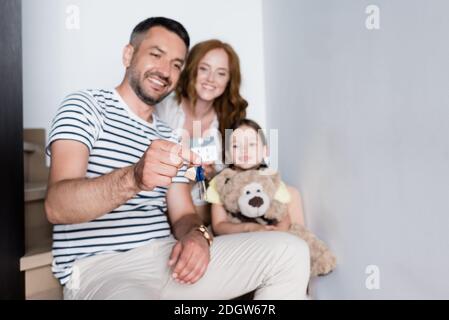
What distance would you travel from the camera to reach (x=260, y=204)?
3.79 feet

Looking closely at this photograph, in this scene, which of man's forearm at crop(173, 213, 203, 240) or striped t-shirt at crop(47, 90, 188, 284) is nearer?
striped t-shirt at crop(47, 90, 188, 284)

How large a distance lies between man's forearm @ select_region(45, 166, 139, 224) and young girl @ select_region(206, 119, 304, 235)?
0.55m

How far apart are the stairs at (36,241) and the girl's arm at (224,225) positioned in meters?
0.49

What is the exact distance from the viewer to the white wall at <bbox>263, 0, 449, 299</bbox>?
726 mm

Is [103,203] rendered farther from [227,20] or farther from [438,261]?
[227,20]

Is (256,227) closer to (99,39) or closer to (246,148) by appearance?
(246,148)

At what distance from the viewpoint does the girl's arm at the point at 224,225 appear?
1.18 meters

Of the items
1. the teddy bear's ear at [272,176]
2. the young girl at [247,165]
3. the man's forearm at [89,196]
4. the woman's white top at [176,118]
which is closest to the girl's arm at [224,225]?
the young girl at [247,165]

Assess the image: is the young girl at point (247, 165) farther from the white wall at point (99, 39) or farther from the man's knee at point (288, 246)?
the white wall at point (99, 39)

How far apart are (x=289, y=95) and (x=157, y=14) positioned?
738 mm

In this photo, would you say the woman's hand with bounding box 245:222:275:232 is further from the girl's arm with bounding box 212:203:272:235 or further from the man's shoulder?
the man's shoulder

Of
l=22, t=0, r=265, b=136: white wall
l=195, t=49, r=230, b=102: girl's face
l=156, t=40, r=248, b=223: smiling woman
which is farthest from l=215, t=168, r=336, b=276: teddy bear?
l=22, t=0, r=265, b=136: white wall
